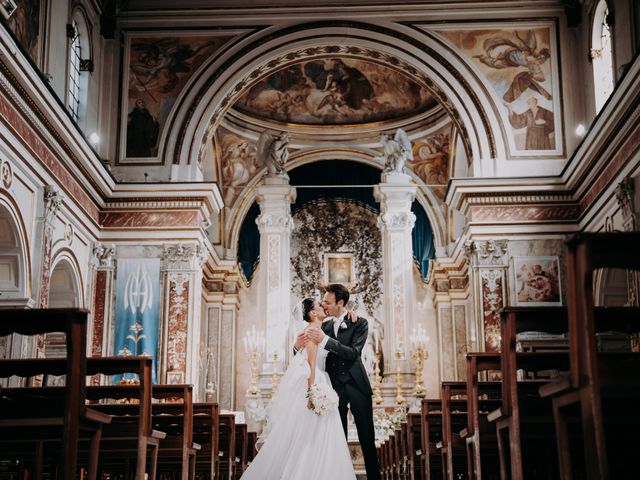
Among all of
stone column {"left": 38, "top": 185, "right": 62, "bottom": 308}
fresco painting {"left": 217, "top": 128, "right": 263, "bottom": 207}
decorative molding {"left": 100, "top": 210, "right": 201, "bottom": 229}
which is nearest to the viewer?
stone column {"left": 38, "top": 185, "right": 62, "bottom": 308}

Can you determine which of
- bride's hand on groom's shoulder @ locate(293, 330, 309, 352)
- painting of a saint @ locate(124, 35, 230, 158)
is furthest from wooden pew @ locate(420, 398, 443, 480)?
painting of a saint @ locate(124, 35, 230, 158)

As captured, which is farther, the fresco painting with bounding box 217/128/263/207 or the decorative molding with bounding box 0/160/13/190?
the fresco painting with bounding box 217/128/263/207

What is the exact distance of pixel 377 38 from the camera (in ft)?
62.5

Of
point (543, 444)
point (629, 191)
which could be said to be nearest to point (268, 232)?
point (629, 191)

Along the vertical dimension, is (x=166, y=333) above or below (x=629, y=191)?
below

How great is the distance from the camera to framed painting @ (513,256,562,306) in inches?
701

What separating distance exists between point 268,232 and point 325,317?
13560 mm

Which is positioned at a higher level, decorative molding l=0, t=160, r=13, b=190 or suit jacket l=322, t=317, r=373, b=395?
decorative molding l=0, t=160, r=13, b=190

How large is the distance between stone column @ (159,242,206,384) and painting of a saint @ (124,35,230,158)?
7.43ft

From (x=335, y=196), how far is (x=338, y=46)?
7.70 m

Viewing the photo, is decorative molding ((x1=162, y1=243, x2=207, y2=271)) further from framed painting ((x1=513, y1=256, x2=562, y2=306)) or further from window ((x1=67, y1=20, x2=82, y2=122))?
framed painting ((x1=513, y1=256, x2=562, y2=306))

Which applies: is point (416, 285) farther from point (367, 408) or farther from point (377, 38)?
point (367, 408)

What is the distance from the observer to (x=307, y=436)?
8.18 meters

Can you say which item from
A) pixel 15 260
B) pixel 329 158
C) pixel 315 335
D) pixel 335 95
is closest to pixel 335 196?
pixel 329 158
